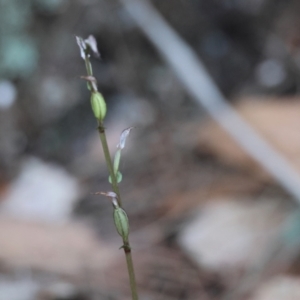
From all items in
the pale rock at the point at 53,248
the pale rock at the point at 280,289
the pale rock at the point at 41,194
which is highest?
the pale rock at the point at 41,194

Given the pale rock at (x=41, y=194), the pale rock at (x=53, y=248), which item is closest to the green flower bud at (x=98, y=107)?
the pale rock at (x=53, y=248)

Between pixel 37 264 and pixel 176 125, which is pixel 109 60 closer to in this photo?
pixel 176 125

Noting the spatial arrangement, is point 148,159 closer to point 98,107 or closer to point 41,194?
point 41,194

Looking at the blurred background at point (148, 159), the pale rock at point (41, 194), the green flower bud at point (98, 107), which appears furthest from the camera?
the pale rock at point (41, 194)

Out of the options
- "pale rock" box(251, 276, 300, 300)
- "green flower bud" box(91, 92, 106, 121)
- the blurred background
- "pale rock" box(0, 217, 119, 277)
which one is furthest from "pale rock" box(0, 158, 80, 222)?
"green flower bud" box(91, 92, 106, 121)

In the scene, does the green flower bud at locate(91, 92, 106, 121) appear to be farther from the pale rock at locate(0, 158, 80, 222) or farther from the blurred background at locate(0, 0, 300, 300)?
the pale rock at locate(0, 158, 80, 222)

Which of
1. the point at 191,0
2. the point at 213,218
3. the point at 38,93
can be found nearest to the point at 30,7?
the point at 38,93

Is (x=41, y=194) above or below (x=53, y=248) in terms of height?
above

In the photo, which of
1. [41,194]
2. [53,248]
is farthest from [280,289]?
[41,194]

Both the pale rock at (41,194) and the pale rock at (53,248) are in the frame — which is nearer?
the pale rock at (53,248)

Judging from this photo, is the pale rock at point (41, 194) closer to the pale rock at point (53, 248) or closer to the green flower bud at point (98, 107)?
the pale rock at point (53, 248)
